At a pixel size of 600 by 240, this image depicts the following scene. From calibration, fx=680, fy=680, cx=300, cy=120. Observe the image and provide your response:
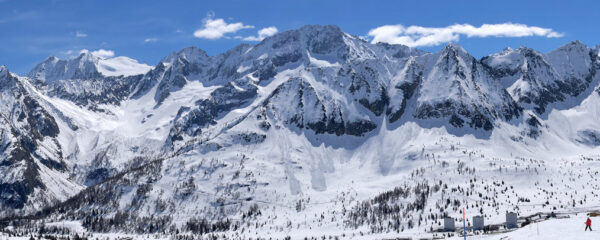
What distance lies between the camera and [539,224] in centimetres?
15425

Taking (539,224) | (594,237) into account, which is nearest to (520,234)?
(539,224)

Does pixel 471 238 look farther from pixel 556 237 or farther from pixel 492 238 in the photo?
pixel 556 237

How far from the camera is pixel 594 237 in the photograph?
12556cm

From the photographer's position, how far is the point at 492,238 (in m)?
165

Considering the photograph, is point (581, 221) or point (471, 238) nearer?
point (581, 221)

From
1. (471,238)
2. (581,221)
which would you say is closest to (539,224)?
(581,221)

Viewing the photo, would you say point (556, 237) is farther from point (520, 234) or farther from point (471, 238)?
point (471, 238)

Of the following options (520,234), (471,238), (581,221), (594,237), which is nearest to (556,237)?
(594,237)

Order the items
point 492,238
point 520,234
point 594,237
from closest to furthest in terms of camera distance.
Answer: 1. point 594,237
2. point 520,234
3. point 492,238

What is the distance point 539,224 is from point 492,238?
1436cm

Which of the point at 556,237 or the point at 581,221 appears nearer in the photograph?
the point at 556,237

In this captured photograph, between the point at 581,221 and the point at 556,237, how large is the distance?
2816 centimetres

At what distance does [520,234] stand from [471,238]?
29.0 m

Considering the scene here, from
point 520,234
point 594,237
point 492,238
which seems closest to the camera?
point 594,237
